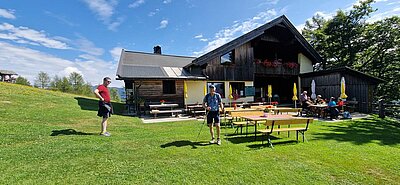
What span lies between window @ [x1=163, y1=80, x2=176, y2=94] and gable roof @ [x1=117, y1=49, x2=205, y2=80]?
63 centimetres

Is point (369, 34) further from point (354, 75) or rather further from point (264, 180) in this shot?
point (264, 180)

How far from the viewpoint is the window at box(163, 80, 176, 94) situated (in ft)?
43.6

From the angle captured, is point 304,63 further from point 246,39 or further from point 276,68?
point 246,39

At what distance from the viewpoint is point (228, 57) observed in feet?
50.3

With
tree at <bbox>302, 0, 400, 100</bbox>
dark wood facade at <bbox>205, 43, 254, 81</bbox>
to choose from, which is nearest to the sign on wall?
dark wood facade at <bbox>205, 43, 254, 81</bbox>

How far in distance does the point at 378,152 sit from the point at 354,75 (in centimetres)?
1074

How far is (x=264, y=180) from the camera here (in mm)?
3318

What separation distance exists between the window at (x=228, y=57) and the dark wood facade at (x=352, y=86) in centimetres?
695

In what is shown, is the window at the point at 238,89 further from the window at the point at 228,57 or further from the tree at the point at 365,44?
the tree at the point at 365,44

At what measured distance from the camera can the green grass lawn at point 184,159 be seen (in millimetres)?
3344

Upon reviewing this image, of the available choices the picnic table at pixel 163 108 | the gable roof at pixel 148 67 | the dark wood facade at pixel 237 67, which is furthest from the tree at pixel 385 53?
the picnic table at pixel 163 108

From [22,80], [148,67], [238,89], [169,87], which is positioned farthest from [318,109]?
[22,80]

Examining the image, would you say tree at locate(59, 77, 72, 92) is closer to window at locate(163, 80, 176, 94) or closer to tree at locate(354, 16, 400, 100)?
window at locate(163, 80, 176, 94)

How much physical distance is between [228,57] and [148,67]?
602 centimetres
